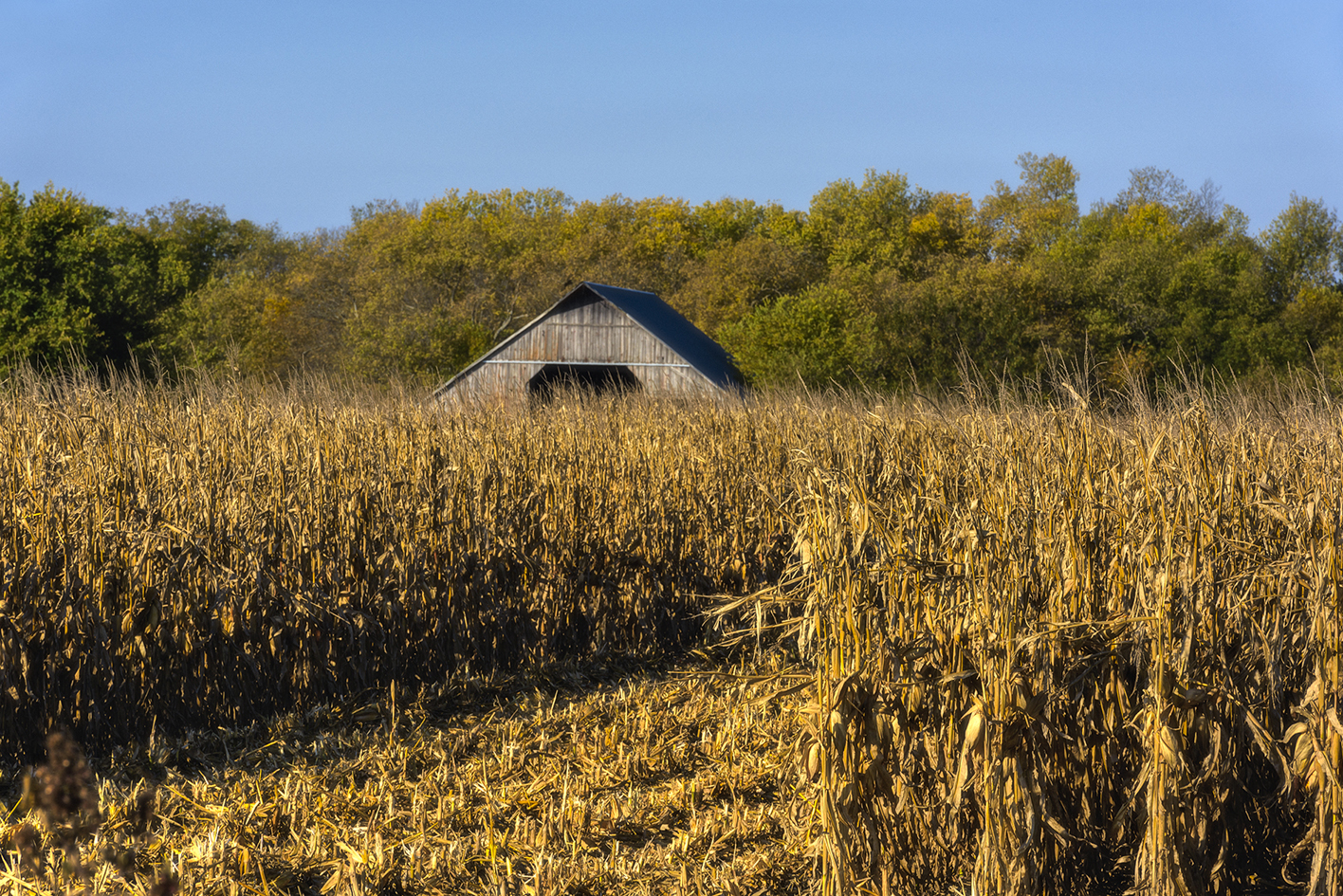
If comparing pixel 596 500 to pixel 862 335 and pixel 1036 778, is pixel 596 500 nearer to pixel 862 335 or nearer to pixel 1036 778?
pixel 1036 778

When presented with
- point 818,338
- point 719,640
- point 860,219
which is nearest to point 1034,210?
point 860,219

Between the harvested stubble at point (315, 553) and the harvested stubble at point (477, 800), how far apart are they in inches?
12.7

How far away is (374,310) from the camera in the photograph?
42.7 m

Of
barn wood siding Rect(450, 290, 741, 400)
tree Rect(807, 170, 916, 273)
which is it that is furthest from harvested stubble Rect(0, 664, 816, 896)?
tree Rect(807, 170, 916, 273)

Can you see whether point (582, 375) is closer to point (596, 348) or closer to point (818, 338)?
point (596, 348)

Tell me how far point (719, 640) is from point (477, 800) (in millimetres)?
2904

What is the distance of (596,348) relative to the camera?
26750 millimetres

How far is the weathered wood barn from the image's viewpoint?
25703mm

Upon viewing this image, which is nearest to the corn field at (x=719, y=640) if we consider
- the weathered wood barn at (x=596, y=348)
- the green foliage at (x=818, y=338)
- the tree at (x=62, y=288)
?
the green foliage at (x=818, y=338)

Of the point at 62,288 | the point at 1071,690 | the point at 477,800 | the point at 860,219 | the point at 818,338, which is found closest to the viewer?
the point at 1071,690

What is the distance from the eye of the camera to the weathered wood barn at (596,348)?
25703 mm

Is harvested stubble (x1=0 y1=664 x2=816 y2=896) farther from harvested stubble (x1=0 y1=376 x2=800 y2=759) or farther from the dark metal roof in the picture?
the dark metal roof

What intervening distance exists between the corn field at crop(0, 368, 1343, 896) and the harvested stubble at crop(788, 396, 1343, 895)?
0.01 m

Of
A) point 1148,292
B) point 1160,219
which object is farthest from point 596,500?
point 1160,219
